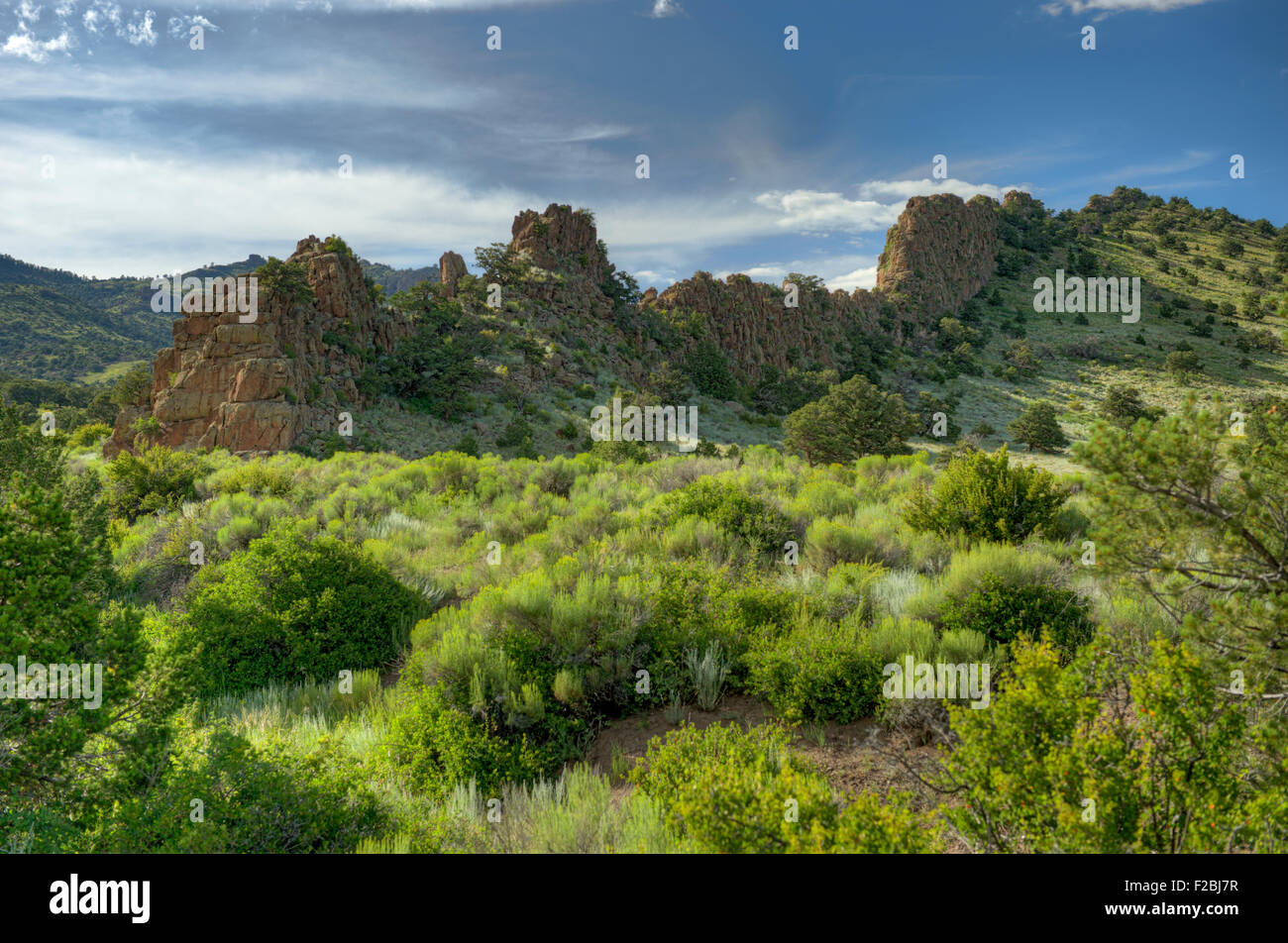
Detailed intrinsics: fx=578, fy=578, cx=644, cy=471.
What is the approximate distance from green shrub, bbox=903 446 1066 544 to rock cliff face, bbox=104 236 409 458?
78.1 feet

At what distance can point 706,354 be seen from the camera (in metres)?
51.0

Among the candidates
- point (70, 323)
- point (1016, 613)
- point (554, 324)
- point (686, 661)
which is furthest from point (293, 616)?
point (70, 323)

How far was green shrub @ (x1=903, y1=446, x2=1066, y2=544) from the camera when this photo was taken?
7.05 metres

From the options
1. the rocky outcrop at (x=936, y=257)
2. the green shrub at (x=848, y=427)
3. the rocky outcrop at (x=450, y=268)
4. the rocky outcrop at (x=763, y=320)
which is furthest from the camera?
the rocky outcrop at (x=936, y=257)

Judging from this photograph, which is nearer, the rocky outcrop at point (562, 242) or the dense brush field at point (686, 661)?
the dense brush field at point (686, 661)

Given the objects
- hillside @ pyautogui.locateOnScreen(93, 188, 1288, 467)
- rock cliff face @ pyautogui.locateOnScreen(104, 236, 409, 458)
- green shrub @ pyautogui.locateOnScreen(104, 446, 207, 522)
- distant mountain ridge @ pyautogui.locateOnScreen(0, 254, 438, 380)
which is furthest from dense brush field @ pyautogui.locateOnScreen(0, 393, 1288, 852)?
distant mountain ridge @ pyautogui.locateOnScreen(0, 254, 438, 380)

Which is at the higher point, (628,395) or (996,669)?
(628,395)

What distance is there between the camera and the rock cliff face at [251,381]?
75.8 ft

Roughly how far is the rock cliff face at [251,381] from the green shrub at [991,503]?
78.1 feet

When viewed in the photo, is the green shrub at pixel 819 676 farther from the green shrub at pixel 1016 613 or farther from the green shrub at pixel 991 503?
the green shrub at pixel 991 503

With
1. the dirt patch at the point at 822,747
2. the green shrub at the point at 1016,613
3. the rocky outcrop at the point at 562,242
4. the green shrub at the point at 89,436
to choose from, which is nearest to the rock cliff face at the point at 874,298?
the rocky outcrop at the point at 562,242
